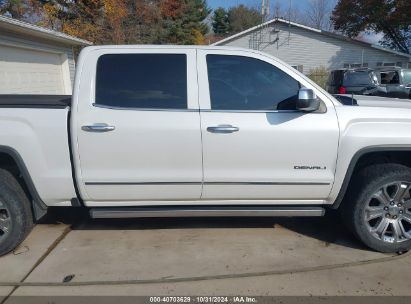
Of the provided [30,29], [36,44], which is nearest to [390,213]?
Result: [30,29]

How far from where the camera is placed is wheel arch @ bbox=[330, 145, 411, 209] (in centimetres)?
345

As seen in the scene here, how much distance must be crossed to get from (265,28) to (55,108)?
28411 millimetres

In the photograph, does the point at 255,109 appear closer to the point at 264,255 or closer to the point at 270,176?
the point at 270,176

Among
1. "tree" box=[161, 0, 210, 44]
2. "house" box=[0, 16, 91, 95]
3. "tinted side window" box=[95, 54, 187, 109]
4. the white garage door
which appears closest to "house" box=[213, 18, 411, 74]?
"tree" box=[161, 0, 210, 44]

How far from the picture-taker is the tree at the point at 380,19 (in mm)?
29544

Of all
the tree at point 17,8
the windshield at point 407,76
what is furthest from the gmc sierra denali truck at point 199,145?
the tree at point 17,8

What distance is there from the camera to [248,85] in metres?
3.57

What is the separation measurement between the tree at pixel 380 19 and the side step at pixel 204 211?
100 feet

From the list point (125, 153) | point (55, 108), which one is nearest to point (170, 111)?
point (125, 153)

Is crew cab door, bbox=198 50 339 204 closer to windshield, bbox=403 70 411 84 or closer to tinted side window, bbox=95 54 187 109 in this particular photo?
tinted side window, bbox=95 54 187 109

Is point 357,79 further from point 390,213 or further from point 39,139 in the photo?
point 39,139

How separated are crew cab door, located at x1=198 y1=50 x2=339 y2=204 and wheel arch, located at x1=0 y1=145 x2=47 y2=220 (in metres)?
1.60

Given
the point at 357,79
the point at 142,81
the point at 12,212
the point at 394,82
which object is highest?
the point at 142,81

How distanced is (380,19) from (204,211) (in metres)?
32.5
